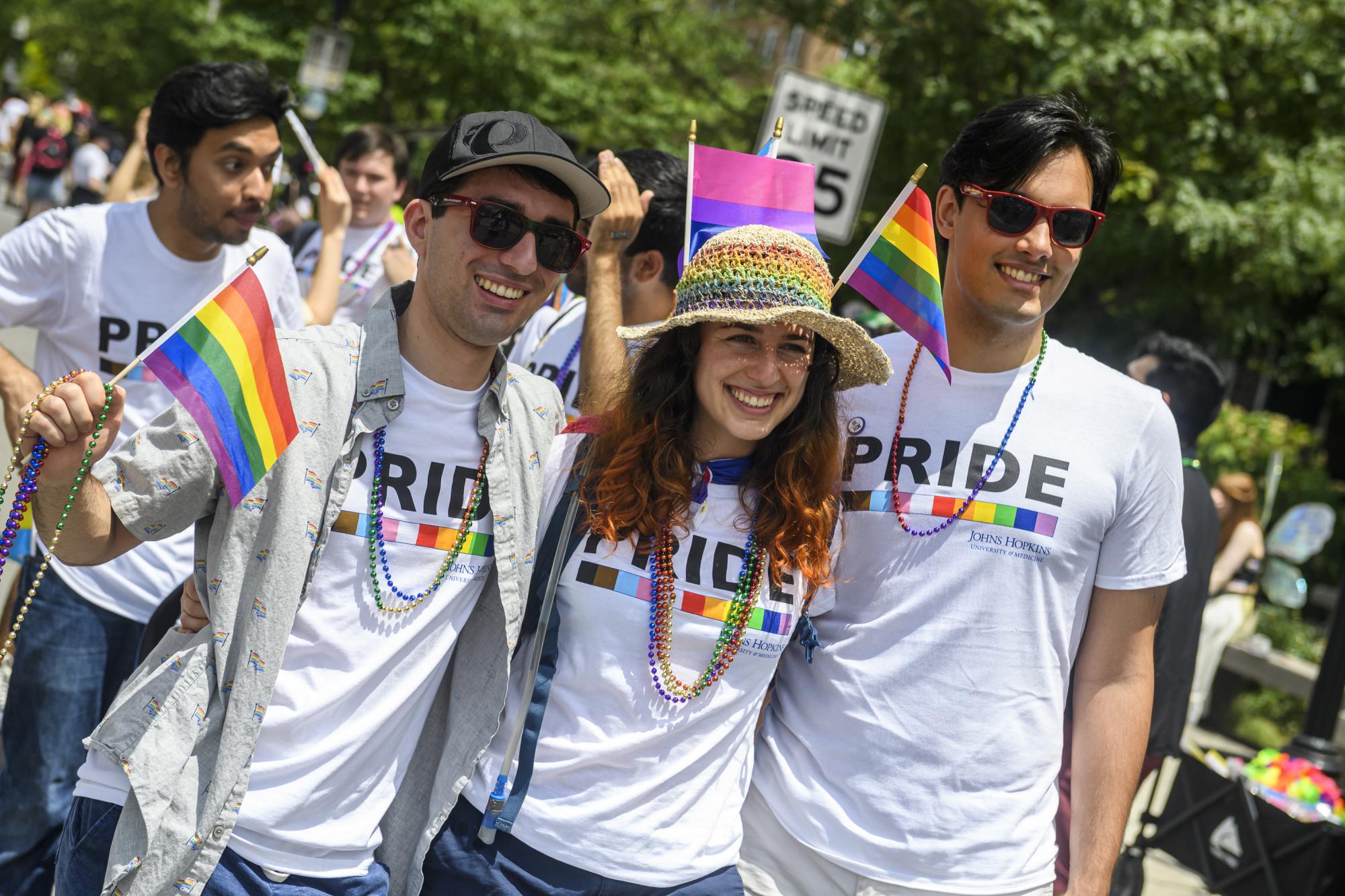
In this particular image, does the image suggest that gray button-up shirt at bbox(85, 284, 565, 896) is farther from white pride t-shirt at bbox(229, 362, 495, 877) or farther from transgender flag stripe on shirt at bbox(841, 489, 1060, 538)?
transgender flag stripe on shirt at bbox(841, 489, 1060, 538)

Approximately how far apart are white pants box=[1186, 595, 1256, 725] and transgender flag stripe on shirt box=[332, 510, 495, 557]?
7176 mm

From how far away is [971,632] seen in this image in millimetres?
2863

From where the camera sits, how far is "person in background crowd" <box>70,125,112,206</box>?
17.2m

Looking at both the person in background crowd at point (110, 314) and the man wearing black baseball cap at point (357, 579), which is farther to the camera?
the person in background crowd at point (110, 314)

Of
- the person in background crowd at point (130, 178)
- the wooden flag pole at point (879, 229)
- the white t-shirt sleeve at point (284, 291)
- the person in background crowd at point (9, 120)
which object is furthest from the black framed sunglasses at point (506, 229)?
the person in background crowd at point (9, 120)

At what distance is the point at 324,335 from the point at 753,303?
2.96 feet

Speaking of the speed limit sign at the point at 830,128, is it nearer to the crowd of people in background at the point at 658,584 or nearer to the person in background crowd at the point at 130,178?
the person in background crowd at the point at 130,178

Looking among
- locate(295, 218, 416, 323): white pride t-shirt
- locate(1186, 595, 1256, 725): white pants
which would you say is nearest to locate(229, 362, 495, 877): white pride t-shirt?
locate(295, 218, 416, 323): white pride t-shirt

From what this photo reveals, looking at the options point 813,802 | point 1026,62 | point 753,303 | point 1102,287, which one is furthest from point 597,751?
point 1102,287

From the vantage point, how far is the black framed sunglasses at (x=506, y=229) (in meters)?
2.76

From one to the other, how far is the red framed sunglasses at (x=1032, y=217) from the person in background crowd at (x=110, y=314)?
2228 millimetres

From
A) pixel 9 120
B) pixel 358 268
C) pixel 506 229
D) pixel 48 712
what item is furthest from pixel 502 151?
pixel 9 120

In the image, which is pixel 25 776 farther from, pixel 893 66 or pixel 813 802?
pixel 893 66

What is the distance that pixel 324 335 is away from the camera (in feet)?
8.95
